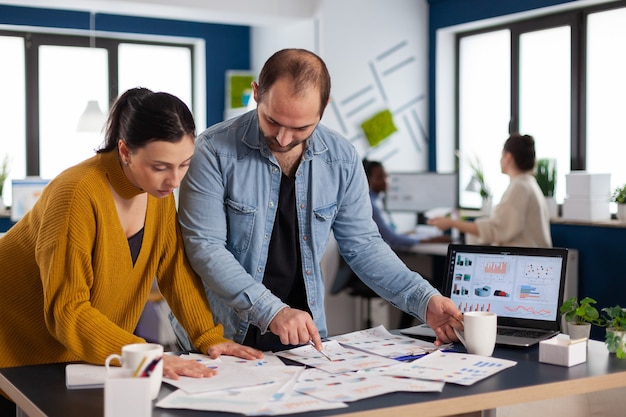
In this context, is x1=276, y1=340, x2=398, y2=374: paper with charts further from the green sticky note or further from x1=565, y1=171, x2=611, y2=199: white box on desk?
the green sticky note

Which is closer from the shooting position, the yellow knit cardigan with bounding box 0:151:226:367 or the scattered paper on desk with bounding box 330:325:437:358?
the yellow knit cardigan with bounding box 0:151:226:367

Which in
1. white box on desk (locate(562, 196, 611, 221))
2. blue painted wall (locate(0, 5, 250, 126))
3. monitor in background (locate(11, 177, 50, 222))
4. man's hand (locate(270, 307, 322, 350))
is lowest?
man's hand (locate(270, 307, 322, 350))

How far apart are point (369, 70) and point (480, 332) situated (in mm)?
4355

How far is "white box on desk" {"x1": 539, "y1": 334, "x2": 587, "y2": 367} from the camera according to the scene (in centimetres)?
198

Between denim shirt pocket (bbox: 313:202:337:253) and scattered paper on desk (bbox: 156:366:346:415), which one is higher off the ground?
denim shirt pocket (bbox: 313:202:337:253)

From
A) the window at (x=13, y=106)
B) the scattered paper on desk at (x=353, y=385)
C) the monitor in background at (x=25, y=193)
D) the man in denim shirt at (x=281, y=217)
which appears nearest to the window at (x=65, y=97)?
the window at (x=13, y=106)

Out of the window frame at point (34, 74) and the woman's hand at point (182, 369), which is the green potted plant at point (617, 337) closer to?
the woman's hand at point (182, 369)

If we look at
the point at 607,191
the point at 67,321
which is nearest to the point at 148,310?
the point at 607,191

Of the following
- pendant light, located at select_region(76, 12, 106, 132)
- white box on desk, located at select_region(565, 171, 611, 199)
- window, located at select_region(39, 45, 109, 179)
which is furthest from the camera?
window, located at select_region(39, 45, 109, 179)

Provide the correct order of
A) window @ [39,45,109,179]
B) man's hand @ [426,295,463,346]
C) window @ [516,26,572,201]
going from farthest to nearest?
window @ [39,45,109,179]
window @ [516,26,572,201]
man's hand @ [426,295,463,346]

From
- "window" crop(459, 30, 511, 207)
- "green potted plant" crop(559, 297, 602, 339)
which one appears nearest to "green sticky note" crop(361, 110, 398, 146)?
"window" crop(459, 30, 511, 207)

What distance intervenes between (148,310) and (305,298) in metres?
3.54

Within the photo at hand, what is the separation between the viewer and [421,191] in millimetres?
6109

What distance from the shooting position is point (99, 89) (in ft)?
21.9
